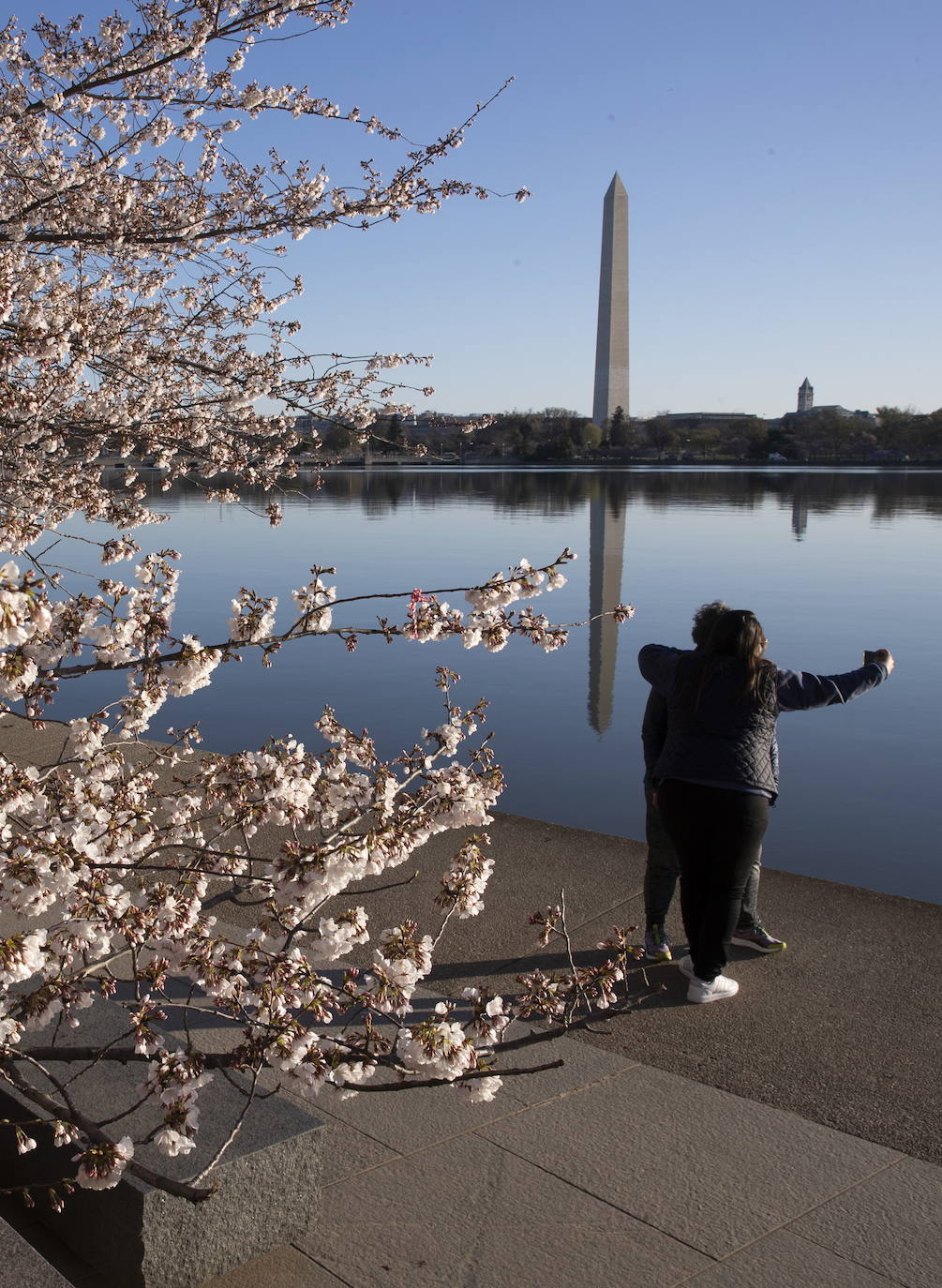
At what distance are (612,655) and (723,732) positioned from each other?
1385 centimetres

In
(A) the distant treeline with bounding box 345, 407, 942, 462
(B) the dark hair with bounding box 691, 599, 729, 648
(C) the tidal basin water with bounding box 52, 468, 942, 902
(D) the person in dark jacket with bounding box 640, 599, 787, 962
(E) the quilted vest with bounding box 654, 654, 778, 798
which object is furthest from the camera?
(A) the distant treeline with bounding box 345, 407, 942, 462

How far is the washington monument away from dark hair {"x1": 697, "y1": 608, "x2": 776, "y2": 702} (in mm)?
63934

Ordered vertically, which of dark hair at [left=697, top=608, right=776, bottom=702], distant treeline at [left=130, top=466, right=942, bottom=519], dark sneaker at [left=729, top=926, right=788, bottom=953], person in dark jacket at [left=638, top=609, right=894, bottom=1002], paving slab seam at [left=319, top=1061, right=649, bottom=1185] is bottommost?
distant treeline at [left=130, top=466, right=942, bottom=519]

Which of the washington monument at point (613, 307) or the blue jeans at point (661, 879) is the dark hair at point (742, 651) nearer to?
the blue jeans at point (661, 879)

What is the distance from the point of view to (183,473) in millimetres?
10281

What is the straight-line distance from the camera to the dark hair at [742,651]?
5.16m

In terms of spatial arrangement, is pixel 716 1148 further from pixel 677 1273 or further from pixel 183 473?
pixel 183 473

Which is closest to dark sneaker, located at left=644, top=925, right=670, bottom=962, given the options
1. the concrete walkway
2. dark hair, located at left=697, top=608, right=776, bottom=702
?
the concrete walkway

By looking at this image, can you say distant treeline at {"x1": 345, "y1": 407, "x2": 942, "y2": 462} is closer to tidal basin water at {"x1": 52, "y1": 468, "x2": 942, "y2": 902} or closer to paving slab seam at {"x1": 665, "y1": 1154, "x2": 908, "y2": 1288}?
tidal basin water at {"x1": 52, "y1": 468, "x2": 942, "y2": 902}

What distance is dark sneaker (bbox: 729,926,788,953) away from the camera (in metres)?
5.89

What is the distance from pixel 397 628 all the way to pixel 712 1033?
2340 millimetres

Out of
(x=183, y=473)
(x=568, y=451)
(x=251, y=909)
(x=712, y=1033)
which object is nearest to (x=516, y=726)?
(x=183, y=473)

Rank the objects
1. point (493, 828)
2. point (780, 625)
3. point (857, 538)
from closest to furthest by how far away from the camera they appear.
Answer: point (493, 828) < point (780, 625) < point (857, 538)

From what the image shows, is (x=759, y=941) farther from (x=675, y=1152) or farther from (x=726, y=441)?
(x=726, y=441)
